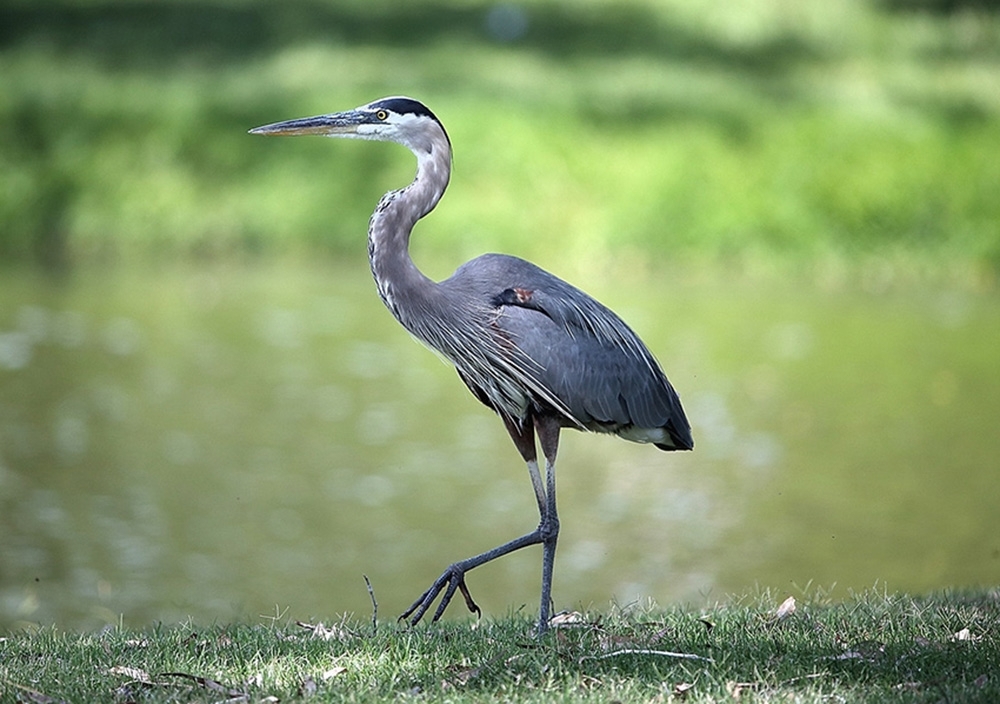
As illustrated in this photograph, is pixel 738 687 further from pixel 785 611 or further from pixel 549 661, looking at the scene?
pixel 785 611

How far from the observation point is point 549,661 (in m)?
4.70

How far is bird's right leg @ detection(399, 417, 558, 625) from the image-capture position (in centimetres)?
559

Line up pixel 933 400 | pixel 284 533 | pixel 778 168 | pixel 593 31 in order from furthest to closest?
pixel 593 31
pixel 778 168
pixel 933 400
pixel 284 533

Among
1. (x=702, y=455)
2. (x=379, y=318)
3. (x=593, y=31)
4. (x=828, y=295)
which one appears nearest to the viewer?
(x=702, y=455)

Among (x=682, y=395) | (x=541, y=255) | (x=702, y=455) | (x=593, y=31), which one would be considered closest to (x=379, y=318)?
(x=541, y=255)

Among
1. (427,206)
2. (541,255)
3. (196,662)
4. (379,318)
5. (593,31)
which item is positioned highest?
(593,31)

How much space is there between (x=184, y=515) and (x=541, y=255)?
22.4 ft

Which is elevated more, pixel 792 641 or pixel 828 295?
pixel 828 295

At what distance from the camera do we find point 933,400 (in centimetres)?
1222

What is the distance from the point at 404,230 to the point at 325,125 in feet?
1.60

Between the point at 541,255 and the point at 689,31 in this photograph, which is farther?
the point at 689,31

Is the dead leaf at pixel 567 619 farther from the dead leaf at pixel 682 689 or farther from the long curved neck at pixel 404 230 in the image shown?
the long curved neck at pixel 404 230

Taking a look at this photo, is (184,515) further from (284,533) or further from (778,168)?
(778,168)

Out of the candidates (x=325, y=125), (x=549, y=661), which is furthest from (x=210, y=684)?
(x=325, y=125)
